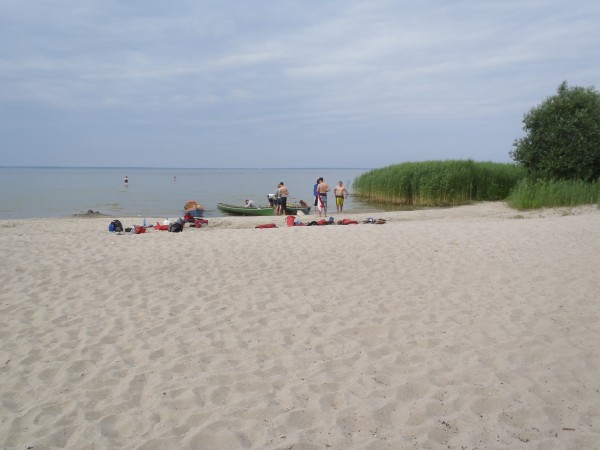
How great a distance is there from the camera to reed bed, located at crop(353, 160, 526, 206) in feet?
74.5

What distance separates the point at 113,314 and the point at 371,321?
2.94 meters

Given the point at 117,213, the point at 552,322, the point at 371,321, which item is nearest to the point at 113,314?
→ the point at 371,321

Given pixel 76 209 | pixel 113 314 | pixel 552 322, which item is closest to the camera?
pixel 552 322

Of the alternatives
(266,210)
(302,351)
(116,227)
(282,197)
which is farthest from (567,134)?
(302,351)

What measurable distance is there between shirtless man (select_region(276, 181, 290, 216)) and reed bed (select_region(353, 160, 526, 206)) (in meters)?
7.99

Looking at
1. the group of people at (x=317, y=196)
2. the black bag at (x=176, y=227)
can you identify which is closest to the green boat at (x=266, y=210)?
the group of people at (x=317, y=196)

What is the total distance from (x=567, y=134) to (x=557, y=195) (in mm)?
3268

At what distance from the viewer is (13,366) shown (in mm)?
4059

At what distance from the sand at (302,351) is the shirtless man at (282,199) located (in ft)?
33.9

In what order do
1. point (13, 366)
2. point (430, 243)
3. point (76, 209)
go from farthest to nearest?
point (76, 209), point (430, 243), point (13, 366)

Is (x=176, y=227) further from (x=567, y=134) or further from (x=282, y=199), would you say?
(x=567, y=134)

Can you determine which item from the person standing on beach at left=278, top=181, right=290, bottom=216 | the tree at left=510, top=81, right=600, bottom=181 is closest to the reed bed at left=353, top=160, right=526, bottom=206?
the tree at left=510, top=81, right=600, bottom=181

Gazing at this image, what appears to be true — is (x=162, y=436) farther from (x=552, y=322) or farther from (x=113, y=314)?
(x=552, y=322)

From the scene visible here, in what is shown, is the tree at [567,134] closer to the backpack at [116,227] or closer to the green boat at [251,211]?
the green boat at [251,211]
